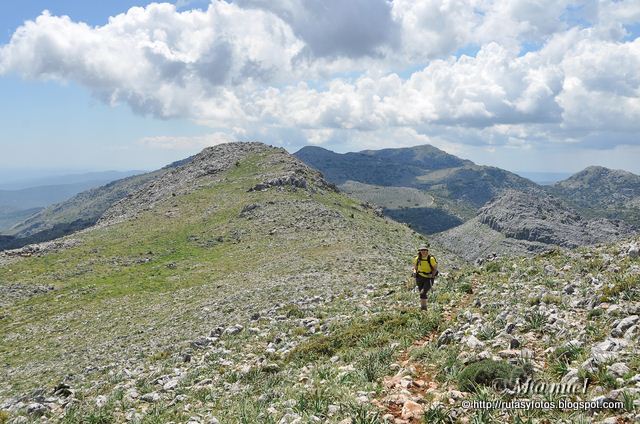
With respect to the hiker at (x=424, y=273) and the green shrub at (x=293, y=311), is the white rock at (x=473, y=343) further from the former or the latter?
the green shrub at (x=293, y=311)

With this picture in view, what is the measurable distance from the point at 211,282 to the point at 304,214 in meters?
35.9

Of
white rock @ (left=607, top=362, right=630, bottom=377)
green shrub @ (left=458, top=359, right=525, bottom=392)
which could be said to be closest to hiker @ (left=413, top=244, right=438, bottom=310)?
green shrub @ (left=458, top=359, right=525, bottom=392)

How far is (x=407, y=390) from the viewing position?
11.3m

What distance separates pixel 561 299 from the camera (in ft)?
53.7

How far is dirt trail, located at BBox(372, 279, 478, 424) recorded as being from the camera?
9938 mm

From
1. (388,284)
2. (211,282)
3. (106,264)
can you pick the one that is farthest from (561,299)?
(106,264)

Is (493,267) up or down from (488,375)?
down

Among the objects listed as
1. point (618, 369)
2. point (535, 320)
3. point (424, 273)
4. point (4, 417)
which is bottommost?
point (4, 417)

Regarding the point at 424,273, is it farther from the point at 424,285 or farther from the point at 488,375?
the point at 488,375

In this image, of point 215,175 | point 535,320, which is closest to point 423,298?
point 535,320

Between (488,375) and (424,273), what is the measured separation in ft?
36.8

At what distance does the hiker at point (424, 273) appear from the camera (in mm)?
21406

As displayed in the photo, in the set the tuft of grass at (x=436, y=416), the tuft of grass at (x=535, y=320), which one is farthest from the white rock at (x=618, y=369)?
the tuft of grass at (x=535, y=320)

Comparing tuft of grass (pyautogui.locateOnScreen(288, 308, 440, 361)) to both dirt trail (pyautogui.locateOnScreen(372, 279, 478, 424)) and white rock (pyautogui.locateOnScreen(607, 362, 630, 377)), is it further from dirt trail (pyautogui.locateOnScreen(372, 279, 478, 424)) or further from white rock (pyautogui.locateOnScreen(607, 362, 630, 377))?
white rock (pyautogui.locateOnScreen(607, 362, 630, 377))
